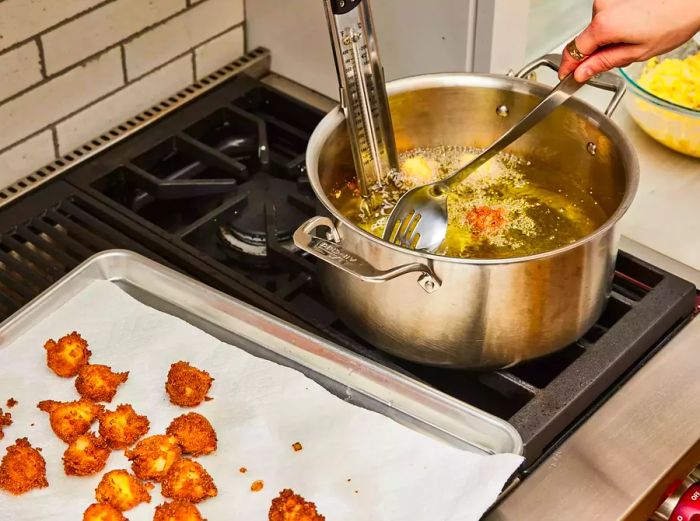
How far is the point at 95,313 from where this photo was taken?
1.18 meters

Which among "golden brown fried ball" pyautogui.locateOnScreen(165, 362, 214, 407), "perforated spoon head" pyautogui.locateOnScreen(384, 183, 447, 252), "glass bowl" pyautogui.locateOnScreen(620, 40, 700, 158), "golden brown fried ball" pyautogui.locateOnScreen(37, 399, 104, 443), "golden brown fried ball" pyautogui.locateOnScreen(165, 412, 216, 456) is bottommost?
"golden brown fried ball" pyautogui.locateOnScreen(165, 412, 216, 456)

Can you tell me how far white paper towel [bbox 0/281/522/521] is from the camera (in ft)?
3.19

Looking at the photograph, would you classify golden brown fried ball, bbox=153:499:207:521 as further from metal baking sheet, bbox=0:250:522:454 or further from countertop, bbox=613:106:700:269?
countertop, bbox=613:106:700:269

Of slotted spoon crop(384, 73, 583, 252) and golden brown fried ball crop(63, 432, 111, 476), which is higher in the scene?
→ slotted spoon crop(384, 73, 583, 252)

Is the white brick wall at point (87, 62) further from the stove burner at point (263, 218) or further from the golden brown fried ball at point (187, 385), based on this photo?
the golden brown fried ball at point (187, 385)

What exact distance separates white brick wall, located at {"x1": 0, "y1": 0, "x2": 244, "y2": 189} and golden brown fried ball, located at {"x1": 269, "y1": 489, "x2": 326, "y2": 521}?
680mm

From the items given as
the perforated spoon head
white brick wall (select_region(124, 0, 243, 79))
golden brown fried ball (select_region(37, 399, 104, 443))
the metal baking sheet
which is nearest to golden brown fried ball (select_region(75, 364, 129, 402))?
golden brown fried ball (select_region(37, 399, 104, 443))

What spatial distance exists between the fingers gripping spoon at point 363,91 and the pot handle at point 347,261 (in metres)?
0.17

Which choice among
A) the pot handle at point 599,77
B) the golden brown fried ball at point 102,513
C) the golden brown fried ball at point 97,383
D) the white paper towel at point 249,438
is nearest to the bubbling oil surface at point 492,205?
the pot handle at point 599,77

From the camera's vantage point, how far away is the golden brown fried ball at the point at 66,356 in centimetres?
110

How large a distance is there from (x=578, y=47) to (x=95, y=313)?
0.61 m

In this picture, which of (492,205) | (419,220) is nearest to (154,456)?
(419,220)

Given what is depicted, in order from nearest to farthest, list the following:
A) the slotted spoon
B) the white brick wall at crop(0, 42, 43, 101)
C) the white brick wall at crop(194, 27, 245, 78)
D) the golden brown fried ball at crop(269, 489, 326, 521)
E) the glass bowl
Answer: the golden brown fried ball at crop(269, 489, 326, 521)
the slotted spoon
the white brick wall at crop(0, 42, 43, 101)
the glass bowl
the white brick wall at crop(194, 27, 245, 78)

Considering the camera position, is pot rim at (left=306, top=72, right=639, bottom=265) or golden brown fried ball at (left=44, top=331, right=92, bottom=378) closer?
pot rim at (left=306, top=72, right=639, bottom=265)
